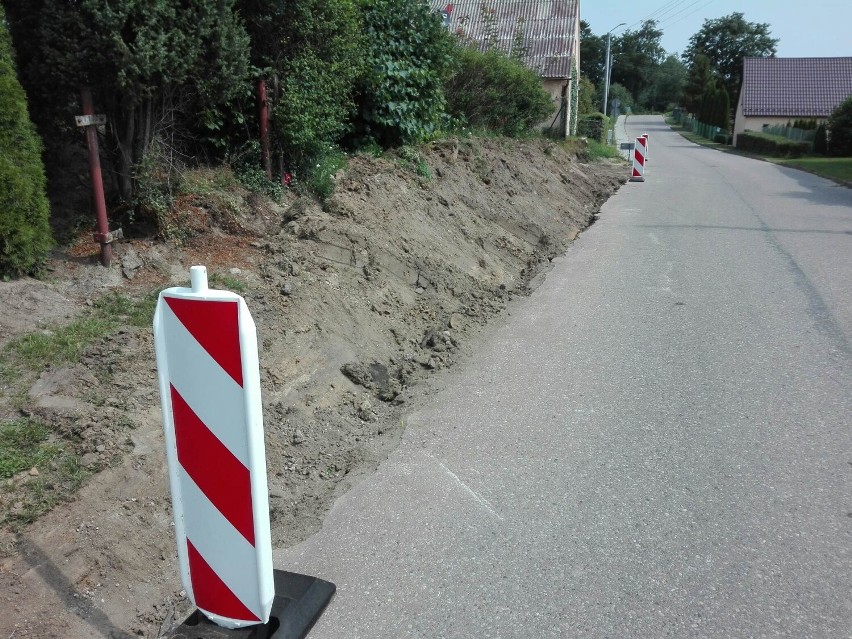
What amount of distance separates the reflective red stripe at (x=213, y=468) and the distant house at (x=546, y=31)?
80.3 ft

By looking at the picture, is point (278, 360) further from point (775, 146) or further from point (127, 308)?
point (775, 146)

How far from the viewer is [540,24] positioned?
27.1 metres

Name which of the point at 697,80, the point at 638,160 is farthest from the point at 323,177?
the point at 697,80

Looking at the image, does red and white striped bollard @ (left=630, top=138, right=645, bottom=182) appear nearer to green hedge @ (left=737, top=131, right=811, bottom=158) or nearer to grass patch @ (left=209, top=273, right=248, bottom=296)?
grass patch @ (left=209, top=273, right=248, bottom=296)

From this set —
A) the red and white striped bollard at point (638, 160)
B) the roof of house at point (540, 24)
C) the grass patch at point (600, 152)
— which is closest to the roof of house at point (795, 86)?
the grass patch at point (600, 152)

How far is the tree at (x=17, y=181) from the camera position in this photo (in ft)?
16.3

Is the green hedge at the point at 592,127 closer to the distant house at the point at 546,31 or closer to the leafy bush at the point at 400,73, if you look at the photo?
the distant house at the point at 546,31

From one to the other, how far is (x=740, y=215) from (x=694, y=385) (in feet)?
33.8

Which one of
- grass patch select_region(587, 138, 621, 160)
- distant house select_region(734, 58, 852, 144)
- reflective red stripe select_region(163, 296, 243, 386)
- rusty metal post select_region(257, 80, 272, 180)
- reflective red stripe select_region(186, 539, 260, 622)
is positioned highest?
distant house select_region(734, 58, 852, 144)

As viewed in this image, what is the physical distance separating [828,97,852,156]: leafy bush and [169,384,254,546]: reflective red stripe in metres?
46.2

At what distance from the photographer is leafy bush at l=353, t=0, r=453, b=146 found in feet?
32.5

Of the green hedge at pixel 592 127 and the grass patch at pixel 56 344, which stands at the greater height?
the green hedge at pixel 592 127

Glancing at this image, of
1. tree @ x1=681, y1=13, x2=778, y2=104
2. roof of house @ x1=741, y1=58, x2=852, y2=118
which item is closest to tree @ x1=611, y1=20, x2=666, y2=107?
tree @ x1=681, y1=13, x2=778, y2=104

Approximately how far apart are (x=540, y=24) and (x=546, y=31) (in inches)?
15.8
